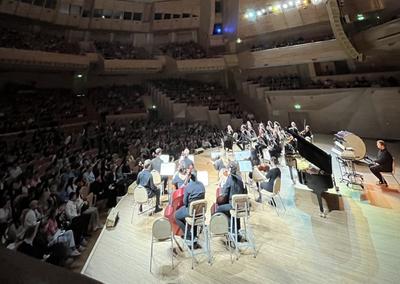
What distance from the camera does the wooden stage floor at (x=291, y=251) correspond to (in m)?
3.97

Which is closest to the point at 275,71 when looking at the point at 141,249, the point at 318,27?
the point at 318,27

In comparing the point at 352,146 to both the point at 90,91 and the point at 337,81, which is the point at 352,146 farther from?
the point at 90,91

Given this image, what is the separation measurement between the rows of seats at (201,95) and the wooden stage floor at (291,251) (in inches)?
514

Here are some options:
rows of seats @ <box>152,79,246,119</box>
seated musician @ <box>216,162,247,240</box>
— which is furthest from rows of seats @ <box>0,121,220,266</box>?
rows of seats @ <box>152,79,246,119</box>

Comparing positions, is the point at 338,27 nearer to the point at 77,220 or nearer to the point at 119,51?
the point at 77,220

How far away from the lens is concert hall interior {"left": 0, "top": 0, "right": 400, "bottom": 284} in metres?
4.45

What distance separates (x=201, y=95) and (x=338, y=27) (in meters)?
11.5

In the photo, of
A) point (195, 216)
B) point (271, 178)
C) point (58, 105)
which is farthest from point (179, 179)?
point (58, 105)

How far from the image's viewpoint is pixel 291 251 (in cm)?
455

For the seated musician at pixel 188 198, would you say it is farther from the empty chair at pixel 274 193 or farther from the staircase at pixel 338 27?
the staircase at pixel 338 27

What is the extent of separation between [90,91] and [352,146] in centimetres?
2080

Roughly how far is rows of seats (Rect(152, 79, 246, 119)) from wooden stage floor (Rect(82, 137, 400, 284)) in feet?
42.9

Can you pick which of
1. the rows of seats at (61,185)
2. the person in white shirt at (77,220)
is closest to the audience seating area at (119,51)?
the rows of seats at (61,185)

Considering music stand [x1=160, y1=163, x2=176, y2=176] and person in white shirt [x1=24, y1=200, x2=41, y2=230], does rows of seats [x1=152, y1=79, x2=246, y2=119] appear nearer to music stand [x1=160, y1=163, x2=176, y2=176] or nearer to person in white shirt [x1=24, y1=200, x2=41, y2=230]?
music stand [x1=160, y1=163, x2=176, y2=176]
